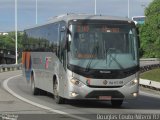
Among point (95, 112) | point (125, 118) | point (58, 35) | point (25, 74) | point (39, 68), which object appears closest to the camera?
point (125, 118)

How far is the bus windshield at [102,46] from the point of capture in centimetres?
1691

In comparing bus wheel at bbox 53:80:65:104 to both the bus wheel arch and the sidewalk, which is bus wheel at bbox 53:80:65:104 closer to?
the bus wheel arch

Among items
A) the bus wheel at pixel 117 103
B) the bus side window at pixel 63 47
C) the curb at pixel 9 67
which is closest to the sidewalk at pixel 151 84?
the bus wheel at pixel 117 103

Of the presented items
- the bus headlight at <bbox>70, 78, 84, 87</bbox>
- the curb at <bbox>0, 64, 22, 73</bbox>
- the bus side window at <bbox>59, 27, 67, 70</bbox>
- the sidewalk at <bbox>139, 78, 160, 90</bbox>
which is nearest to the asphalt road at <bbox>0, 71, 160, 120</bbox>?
the bus headlight at <bbox>70, 78, 84, 87</bbox>

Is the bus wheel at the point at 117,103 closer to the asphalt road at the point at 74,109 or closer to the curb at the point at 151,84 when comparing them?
the asphalt road at the point at 74,109

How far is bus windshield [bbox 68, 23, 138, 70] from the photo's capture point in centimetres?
1691

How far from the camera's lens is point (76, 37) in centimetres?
1711

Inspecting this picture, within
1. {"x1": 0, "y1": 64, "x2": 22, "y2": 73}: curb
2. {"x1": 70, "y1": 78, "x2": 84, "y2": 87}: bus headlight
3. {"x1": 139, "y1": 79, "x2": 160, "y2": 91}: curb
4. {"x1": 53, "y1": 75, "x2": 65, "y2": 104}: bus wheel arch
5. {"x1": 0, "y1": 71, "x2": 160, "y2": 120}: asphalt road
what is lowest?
{"x1": 0, "y1": 64, "x2": 22, "y2": 73}: curb

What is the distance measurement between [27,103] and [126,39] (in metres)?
4.23

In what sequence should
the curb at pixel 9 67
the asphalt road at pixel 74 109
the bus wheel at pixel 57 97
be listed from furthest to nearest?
the curb at pixel 9 67
the bus wheel at pixel 57 97
the asphalt road at pixel 74 109

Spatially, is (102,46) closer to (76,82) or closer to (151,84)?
(76,82)

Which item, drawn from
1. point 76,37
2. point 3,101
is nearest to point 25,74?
point 3,101

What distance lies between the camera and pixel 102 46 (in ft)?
56.0

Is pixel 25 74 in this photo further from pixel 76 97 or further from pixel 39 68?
pixel 76 97
